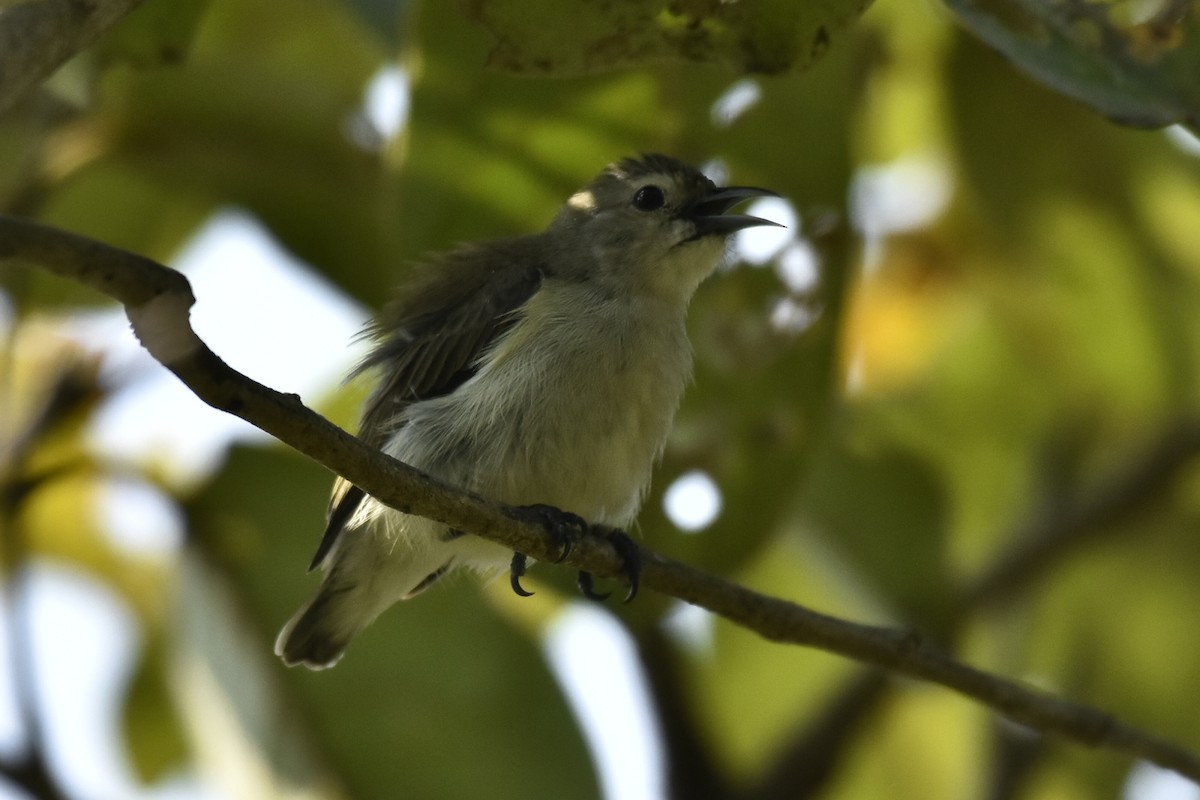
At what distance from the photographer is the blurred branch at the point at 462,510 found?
1.62 metres

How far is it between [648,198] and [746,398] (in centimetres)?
102

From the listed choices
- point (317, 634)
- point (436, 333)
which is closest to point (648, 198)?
point (436, 333)

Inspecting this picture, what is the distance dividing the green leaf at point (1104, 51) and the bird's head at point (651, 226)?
1654mm

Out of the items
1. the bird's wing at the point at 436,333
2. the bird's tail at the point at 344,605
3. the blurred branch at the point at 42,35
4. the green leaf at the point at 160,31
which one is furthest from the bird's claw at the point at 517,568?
the blurred branch at the point at 42,35

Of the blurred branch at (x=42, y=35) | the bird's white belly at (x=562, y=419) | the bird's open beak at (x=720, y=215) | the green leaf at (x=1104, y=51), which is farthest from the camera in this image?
the bird's open beak at (x=720, y=215)

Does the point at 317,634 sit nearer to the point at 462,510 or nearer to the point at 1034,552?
the point at 462,510

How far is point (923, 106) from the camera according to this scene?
16.3ft

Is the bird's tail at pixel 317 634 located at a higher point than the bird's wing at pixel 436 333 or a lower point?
lower

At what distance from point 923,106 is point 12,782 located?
11.7ft

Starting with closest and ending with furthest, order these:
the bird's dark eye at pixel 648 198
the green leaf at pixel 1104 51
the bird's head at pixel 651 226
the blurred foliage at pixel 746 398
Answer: the green leaf at pixel 1104 51 → the blurred foliage at pixel 746 398 → the bird's head at pixel 651 226 → the bird's dark eye at pixel 648 198

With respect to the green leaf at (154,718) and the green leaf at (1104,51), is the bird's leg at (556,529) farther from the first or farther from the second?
the green leaf at (1104,51)

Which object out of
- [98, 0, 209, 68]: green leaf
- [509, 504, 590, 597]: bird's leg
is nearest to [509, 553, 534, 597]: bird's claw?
[509, 504, 590, 597]: bird's leg

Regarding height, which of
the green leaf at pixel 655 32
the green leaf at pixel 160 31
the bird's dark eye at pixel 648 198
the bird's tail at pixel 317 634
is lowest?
the bird's tail at pixel 317 634

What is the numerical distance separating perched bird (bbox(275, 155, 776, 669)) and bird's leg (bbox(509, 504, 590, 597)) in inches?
0.5
